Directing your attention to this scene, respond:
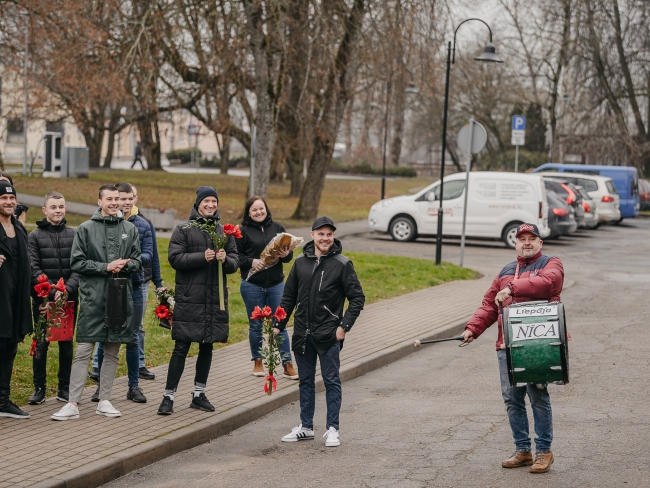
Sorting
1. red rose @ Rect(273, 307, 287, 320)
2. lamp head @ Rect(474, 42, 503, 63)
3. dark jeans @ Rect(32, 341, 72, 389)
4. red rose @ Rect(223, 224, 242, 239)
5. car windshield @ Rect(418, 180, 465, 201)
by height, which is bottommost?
dark jeans @ Rect(32, 341, 72, 389)

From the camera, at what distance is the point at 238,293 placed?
50.9ft

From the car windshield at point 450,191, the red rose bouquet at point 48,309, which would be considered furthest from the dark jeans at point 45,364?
the car windshield at point 450,191

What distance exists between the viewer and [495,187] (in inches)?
1002

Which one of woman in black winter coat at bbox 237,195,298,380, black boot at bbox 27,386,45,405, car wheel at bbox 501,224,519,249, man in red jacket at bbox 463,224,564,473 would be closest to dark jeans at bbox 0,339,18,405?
black boot at bbox 27,386,45,405

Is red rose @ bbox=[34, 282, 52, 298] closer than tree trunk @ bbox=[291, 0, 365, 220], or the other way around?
red rose @ bbox=[34, 282, 52, 298]

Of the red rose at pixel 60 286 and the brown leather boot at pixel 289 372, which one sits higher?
the red rose at pixel 60 286

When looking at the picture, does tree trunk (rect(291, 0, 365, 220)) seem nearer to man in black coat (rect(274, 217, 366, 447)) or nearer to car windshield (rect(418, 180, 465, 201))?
car windshield (rect(418, 180, 465, 201))

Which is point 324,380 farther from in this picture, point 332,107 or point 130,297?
point 332,107

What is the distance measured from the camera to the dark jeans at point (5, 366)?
26.4ft

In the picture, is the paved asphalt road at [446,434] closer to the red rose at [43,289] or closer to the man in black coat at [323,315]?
the man in black coat at [323,315]

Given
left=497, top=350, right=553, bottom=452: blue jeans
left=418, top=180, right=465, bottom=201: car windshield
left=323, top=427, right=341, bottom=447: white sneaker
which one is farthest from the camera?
left=418, top=180, right=465, bottom=201: car windshield

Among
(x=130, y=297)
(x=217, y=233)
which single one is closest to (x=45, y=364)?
(x=130, y=297)

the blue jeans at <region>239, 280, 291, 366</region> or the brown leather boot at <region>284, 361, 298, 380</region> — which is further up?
the blue jeans at <region>239, 280, 291, 366</region>

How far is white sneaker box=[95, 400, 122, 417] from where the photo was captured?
8.13m
